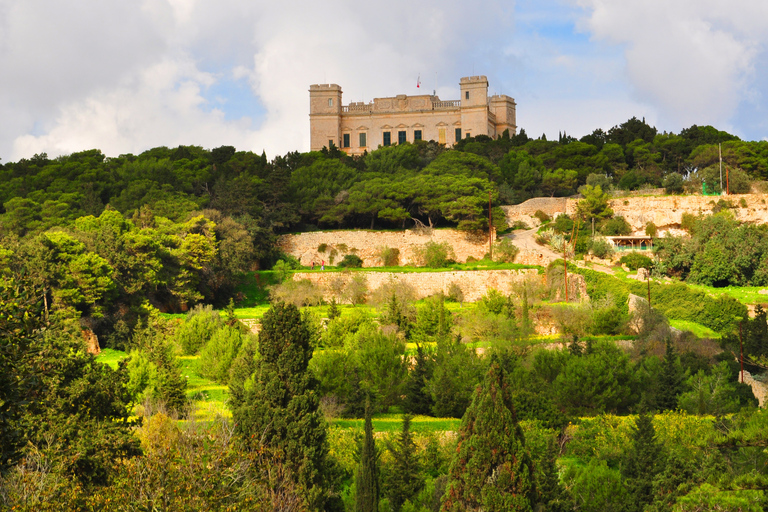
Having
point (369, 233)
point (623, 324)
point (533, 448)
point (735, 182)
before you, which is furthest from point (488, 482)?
point (735, 182)

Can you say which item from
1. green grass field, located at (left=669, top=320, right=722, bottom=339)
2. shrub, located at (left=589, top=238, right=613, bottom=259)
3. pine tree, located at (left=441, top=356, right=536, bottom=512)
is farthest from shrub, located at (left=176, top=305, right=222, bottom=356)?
shrub, located at (left=589, top=238, right=613, bottom=259)

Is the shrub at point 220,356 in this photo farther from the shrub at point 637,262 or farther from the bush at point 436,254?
the shrub at point 637,262

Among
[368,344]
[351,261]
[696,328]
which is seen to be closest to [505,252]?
[351,261]

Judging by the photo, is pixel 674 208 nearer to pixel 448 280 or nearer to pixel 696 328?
pixel 448 280

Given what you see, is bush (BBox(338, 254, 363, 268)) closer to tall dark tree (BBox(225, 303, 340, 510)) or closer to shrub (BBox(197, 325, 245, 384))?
shrub (BBox(197, 325, 245, 384))

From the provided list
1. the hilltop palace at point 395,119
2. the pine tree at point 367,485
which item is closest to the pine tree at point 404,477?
the pine tree at point 367,485

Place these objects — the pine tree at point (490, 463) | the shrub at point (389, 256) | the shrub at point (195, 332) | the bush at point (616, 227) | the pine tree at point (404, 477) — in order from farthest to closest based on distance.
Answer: the shrub at point (389, 256)
the bush at point (616, 227)
the shrub at point (195, 332)
the pine tree at point (404, 477)
the pine tree at point (490, 463)
